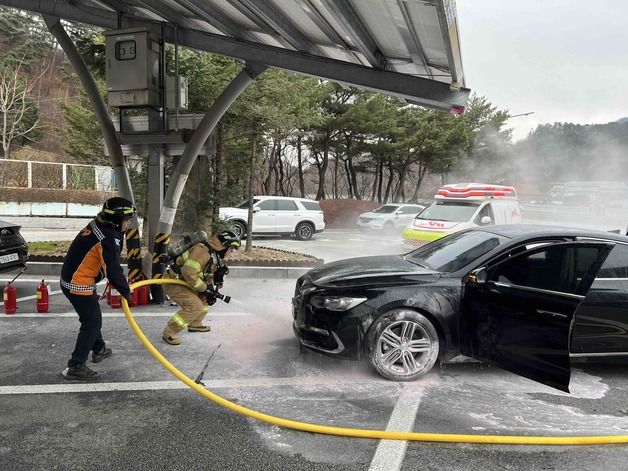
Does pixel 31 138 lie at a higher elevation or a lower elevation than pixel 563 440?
higher

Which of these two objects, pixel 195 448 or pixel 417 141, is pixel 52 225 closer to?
pixel 195 448

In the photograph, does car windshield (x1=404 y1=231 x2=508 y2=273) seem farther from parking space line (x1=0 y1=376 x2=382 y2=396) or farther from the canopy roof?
the canopy roof

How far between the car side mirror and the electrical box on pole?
4.47 m

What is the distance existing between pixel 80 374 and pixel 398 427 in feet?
8.75

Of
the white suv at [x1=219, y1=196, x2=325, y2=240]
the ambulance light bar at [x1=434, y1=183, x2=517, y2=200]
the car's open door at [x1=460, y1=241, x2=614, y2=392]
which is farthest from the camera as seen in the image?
the white suv at [x1=219, y1=196, x2=325, y2=240]

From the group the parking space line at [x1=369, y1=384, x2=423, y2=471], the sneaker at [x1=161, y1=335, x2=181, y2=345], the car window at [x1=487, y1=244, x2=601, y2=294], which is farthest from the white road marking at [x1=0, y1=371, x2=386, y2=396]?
the car window at [x1=487, y1=244, x2=601, y2=294]

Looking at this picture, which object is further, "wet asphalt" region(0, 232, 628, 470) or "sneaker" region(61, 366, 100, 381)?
"sneaker" region(61, 366, 100, 381)

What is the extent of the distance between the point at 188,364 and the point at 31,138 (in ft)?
92.5

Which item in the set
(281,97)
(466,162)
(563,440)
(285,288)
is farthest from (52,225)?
(466,162)

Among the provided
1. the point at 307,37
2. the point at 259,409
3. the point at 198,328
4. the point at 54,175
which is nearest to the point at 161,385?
the point at 259,409

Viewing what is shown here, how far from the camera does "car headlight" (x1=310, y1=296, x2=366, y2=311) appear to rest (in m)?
4.19

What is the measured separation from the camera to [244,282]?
8.73 metres

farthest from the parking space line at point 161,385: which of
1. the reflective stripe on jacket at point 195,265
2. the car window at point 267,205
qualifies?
the car window at point 267,205

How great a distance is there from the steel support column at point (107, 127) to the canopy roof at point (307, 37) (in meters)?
0.30
